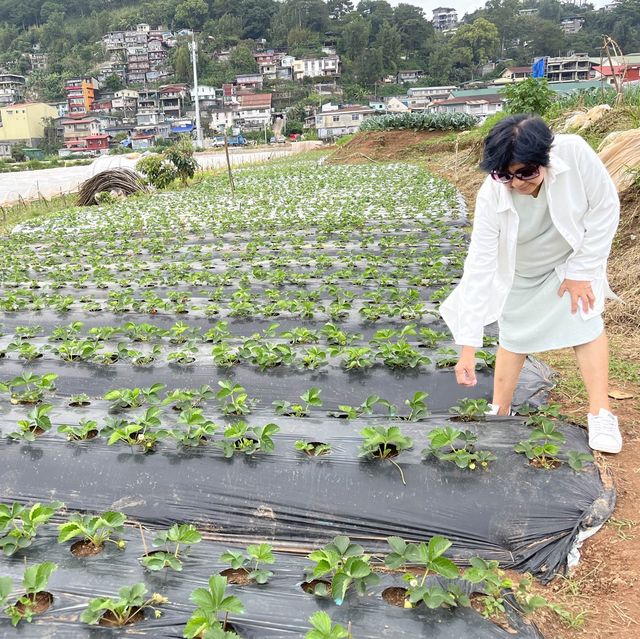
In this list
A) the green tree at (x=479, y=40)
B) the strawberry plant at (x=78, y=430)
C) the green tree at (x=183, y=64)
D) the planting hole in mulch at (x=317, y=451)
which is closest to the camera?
the planting hole in mulch at (x=317, y=451)

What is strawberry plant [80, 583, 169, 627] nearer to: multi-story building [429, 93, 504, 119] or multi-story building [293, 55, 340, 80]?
multi-story building [429, 93, 504, 119]

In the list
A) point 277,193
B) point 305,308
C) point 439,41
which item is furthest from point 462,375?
point 439,41

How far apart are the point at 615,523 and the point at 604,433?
444mm

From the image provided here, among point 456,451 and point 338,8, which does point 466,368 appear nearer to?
point 456,451

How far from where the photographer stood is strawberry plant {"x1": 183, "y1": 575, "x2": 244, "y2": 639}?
1673 millimetres

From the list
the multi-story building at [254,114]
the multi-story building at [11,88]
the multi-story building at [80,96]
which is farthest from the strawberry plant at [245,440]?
the multi-story building at [11,88]

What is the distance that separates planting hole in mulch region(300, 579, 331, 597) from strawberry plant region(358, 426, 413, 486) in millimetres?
600

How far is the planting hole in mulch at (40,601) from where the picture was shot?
6.08ft

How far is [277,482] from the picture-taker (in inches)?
98.1

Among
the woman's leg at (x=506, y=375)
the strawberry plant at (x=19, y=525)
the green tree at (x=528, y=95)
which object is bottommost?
the strawberry plant at (x=19, y=525)

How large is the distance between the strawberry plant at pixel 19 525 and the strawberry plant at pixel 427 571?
1.29 metres

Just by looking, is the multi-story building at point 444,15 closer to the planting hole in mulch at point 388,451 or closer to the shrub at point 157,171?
the shrub at point 157,171

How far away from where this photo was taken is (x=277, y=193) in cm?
1520

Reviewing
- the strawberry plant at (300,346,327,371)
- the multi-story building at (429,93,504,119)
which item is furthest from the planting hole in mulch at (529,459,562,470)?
the multi-story building at (429,93,504,119)
